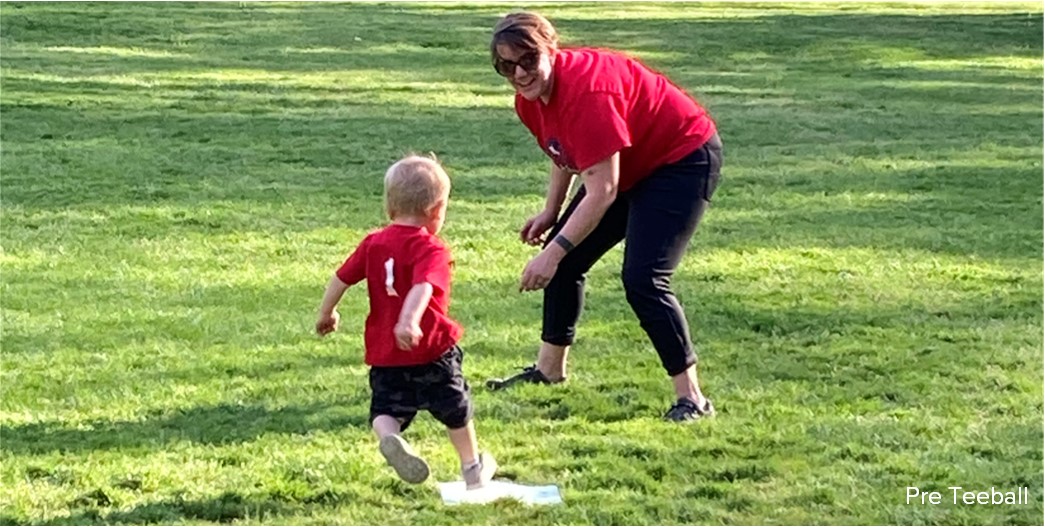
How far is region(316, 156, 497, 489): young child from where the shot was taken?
16.8ft

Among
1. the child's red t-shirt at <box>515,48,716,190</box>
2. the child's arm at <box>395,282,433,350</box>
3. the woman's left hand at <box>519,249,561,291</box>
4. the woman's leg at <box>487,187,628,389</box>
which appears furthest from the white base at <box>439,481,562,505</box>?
the woman's leg at <box>487,187,628,389</box>

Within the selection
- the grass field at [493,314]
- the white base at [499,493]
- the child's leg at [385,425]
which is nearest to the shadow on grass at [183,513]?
the grass field at [493,314]

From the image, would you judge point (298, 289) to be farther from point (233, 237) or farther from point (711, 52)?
point (711, 52)

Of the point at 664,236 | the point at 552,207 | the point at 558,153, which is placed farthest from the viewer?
the point at 552,207

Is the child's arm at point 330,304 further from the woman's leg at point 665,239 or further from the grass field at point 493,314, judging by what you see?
the woman's leg at point 665,239

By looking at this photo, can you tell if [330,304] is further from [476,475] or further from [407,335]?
[476,475]

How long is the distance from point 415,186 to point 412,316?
42 centimetres

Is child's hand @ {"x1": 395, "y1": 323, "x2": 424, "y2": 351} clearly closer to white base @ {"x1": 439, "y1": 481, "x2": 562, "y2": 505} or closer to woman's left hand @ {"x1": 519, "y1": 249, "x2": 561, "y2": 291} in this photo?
white base @ {"x1": 439, "y1": 481, "x2": 562, "y2": 505}

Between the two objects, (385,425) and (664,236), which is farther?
(664,236)

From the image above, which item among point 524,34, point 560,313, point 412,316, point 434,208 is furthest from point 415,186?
point 560,313

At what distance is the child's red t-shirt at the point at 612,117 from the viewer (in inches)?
224

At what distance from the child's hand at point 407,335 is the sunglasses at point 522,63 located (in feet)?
3.66

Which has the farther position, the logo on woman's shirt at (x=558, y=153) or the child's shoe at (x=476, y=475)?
the logo on woman's shirt at (x=558, y=153)

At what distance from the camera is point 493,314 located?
812 cm
